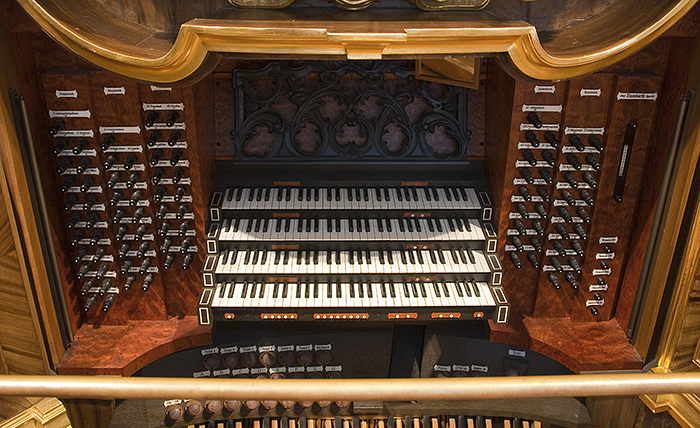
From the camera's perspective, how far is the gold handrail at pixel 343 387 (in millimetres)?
1294

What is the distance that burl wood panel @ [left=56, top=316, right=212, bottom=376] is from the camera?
3430 millimetres

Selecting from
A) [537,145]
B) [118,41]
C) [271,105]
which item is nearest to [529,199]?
[537,145]

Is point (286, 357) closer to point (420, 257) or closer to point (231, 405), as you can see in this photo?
point (231, 405)

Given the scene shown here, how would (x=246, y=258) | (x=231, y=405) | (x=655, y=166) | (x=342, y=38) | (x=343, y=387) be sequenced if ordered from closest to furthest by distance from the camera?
(x=343, y=387) < (x=342, y=38) < (x=655, y=166) < (x=246, y=258) < (x=231, y=405)

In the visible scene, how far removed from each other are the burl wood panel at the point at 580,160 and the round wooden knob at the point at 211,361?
7.39ft

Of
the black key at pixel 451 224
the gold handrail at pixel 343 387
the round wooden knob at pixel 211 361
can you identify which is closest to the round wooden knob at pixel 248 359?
the round wooden knob at pixel 211 361

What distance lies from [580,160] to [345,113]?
1526 mm

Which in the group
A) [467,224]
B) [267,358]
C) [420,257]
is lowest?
[267,358]

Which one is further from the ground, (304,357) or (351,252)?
(351,252)

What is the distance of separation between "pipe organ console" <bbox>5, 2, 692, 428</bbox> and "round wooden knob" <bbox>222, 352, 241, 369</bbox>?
1 cm

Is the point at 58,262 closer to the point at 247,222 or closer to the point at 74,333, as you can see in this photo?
the point at 74,333

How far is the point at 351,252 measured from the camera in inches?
140

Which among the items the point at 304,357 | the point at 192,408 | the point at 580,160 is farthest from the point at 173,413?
the point at 580,160

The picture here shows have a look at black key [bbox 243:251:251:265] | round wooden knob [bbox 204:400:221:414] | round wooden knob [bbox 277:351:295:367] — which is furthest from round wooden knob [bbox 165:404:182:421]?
black key [bbox 243:251:251:265]
